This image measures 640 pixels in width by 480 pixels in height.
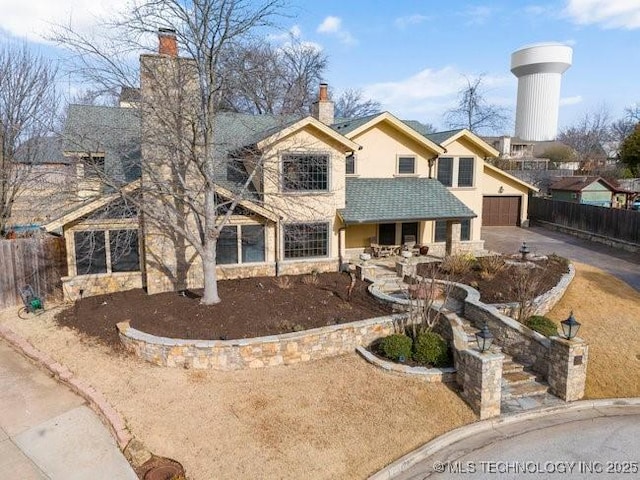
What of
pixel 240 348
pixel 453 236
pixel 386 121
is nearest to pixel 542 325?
pixel 240 348

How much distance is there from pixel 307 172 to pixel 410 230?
6.02m

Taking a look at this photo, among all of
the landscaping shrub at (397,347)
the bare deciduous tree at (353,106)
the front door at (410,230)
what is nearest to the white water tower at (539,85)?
the bare deciduous tree at (353,106)

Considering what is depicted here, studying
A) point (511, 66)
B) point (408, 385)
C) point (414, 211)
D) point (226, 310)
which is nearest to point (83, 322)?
point (226, 310)

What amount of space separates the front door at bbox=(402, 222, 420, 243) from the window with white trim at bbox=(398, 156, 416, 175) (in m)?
2.37

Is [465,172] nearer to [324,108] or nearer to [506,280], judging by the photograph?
[324,108]

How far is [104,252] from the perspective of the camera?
46.1 feet

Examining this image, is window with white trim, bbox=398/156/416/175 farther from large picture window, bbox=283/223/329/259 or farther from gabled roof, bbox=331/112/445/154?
large picture window, bbox=283/223/329/259

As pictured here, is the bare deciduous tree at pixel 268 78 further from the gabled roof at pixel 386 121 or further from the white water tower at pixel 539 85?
the white water tower at pixel 539 85

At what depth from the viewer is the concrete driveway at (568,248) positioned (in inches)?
699

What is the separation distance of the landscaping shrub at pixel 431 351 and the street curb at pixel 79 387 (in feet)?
20.7

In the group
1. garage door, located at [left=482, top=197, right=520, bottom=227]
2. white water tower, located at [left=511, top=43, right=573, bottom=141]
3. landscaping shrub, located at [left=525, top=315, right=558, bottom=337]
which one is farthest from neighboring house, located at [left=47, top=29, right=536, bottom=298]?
white water tower, located at [left=511, top=43, right=573, bottom=141]

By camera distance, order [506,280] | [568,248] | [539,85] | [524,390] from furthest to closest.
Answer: [539,85] → [568,248] → [506,280] → [524,390]

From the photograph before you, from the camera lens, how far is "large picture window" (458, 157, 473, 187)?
69.2 ft

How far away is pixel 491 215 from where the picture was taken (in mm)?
28672
